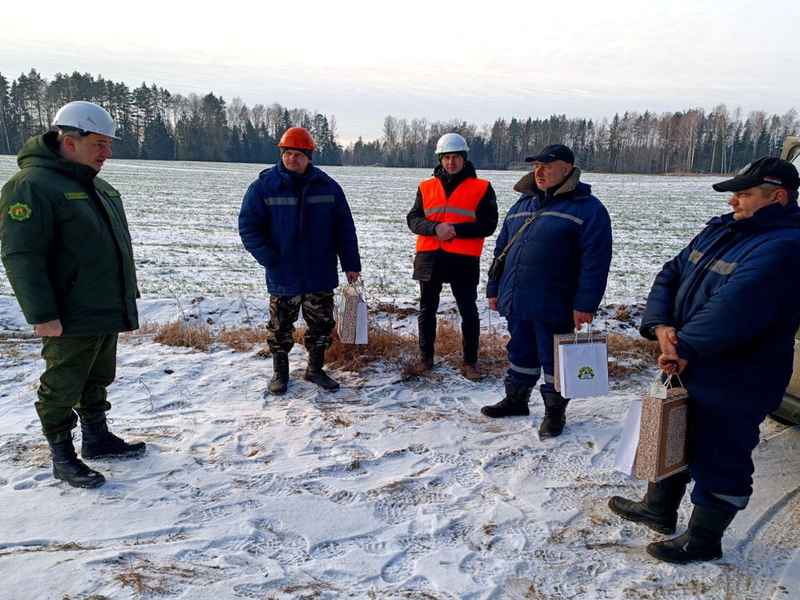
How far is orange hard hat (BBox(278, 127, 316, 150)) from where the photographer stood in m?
4.84

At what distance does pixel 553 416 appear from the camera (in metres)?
4.49

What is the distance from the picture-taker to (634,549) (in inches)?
124

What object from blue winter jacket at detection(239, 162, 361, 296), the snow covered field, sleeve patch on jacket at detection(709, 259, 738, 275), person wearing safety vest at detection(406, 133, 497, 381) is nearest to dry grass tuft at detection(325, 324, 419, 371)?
the snow covered field

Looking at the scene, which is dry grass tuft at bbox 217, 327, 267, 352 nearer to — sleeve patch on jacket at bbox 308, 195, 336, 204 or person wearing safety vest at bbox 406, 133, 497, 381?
person wearing safety vest at bbox 406, 133, 497, 381

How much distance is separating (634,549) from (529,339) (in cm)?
180

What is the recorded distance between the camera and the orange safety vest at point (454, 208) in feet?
17.3

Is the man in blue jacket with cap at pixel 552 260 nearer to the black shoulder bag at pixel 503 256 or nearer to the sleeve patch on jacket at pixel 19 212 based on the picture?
the black shoulder bag at pixel 503 256

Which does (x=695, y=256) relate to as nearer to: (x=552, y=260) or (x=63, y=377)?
(x=552, y=260)

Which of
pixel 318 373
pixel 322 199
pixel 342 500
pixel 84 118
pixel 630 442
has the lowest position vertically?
pixel 342 500

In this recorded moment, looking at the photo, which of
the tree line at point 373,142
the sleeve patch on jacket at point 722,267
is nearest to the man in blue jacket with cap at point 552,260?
the sleeve patch on jacket at point 722,267

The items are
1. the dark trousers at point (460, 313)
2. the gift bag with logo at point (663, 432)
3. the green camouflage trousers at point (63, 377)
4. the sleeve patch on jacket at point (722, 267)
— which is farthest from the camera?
the dark trousers at point (460, 313)

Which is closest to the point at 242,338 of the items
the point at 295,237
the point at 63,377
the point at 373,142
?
the point at 295,237

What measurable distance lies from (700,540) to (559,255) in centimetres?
197

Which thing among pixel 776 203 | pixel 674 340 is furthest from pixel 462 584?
pixel 776 203
